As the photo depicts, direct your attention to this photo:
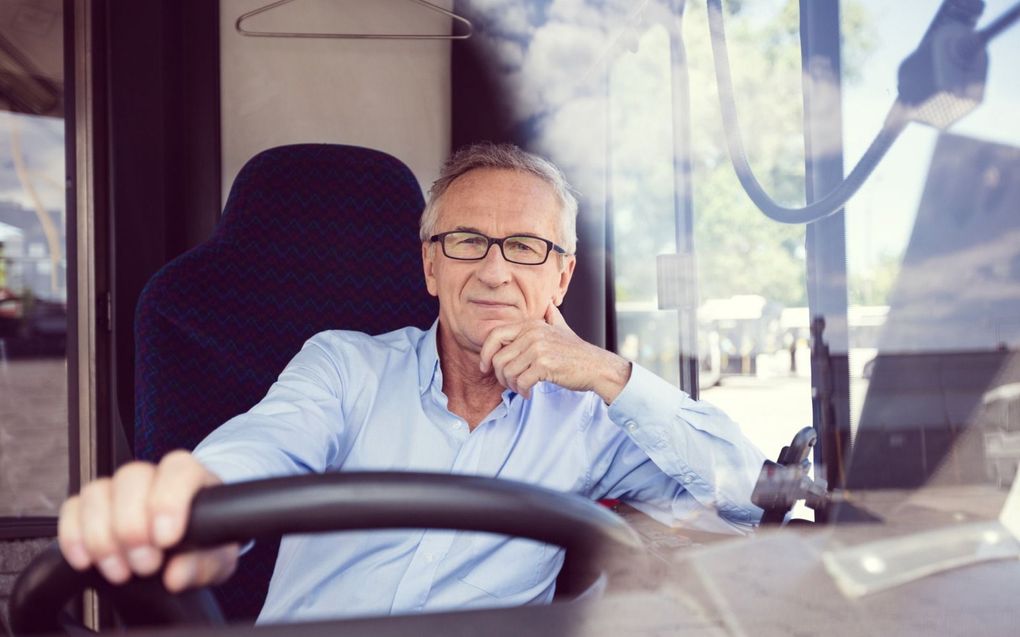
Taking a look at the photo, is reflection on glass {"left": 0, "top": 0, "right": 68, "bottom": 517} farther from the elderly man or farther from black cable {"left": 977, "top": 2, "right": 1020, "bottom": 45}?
black cable {"left": 977, "top": 2, "right": 1020, "bottom": 45}

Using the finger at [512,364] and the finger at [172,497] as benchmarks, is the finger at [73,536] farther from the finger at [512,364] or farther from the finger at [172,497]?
the finger at [512,364]

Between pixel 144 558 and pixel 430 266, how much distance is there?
0.88 meters

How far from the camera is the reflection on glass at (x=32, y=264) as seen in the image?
78.4 inches

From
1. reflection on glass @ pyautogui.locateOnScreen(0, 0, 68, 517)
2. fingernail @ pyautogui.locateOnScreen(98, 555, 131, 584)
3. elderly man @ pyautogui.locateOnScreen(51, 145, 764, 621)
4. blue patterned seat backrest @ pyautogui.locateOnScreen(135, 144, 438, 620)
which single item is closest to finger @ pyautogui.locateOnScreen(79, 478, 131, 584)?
fingernail @ pyautogui.locateOnScreen(98, 555, 131, 584)

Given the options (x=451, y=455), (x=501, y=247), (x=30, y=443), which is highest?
(x=501, y=247)

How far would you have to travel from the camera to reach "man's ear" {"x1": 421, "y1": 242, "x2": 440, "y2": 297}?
4.39 ft

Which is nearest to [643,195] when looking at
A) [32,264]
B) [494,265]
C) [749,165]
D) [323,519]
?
[749,165]

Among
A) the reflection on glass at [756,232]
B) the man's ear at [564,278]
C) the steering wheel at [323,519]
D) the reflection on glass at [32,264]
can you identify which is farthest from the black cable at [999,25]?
the reflection on glass at [32,264]

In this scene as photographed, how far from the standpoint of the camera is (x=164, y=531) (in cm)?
49

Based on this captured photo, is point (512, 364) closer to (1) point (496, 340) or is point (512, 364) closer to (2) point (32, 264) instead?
(1) point (496, 340)

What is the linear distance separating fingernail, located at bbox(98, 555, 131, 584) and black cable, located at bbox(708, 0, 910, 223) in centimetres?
91

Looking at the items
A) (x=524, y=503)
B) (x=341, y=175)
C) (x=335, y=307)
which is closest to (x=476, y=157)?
(x=341, y=175)

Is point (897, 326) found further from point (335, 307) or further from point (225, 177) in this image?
point (225, 177)

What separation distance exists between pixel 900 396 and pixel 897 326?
0.09 m
